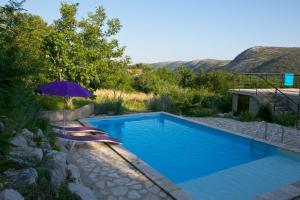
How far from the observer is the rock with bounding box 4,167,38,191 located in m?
3.09

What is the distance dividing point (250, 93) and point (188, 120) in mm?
4562

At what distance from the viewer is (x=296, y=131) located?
9359 mm

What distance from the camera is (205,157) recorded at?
7.48 meters

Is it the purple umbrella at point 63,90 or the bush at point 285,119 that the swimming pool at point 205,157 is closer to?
the purple umbrella at point 63,90

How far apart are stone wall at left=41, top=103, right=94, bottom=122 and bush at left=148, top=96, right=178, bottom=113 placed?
3261 mm

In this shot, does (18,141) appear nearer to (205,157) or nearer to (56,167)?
(56,167)

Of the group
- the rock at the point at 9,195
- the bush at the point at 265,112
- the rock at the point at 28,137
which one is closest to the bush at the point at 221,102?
the bush at the point at 265,112

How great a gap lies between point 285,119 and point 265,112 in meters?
1.44

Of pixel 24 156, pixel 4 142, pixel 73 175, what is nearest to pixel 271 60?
pixel 73 175

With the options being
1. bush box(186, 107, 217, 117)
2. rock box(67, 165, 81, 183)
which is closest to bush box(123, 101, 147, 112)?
bush box(186, 107, 217, 117)

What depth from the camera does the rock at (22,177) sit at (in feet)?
10.1

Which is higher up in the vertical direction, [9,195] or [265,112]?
[9,195]

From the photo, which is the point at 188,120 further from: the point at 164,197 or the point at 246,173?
the point at 164,197

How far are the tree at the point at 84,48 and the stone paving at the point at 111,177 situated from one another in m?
5.56
